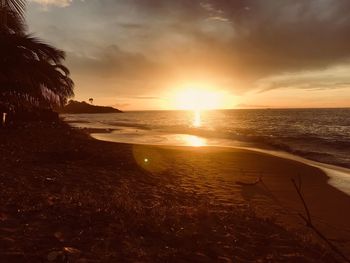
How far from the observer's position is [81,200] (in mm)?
7090

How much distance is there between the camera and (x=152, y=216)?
252 inches

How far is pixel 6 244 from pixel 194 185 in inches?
260

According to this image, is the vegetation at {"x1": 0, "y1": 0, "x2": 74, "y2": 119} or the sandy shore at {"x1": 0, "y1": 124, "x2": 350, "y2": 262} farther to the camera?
the vegetation at {"x1": 0, "y1": 0, "x2": 74, "y2": 119}

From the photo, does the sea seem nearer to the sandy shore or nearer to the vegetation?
the sandy shore

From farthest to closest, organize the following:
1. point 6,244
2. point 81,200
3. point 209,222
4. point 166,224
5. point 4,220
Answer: point 81,200 < point 209,222 < point 166,224 < point 4,220 < point 6,244

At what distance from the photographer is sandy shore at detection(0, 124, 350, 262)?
196 inches

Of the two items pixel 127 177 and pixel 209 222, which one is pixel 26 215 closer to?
pixel 209 222

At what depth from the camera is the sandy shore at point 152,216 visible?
16.3 feet

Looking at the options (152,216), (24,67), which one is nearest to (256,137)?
(24,67)

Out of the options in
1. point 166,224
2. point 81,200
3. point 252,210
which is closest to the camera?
point 166,224

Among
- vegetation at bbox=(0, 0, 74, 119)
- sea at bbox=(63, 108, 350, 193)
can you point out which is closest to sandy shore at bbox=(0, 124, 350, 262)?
vegetation at bbox=(0, 0, 74, 119)

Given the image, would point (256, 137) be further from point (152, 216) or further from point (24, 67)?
point (152, 216)

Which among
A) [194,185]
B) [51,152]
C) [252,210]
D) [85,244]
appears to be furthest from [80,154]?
[85,244]

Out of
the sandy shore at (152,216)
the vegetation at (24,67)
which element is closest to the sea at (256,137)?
the sandy shore at (152,216)
